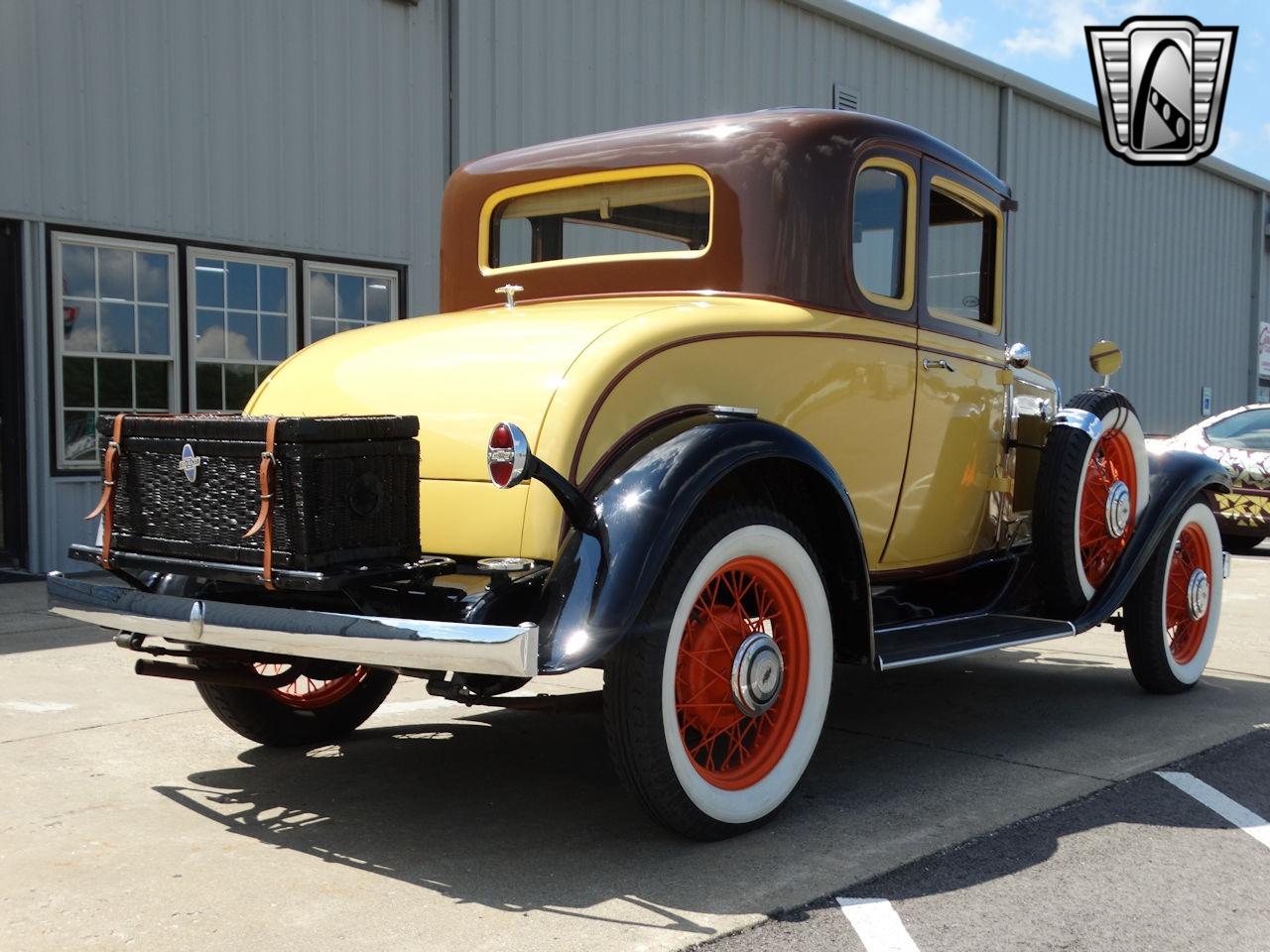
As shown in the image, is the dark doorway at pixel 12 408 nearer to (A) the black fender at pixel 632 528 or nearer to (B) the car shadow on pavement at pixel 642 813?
(B) the car shadow on pavement at pixel 642 813

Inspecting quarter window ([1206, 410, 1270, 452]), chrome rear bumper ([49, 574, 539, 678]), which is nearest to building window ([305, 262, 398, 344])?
chrome rear bumper ([49, 574, 539, 678])

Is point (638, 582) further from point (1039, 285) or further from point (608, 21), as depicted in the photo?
point (1039, 285)

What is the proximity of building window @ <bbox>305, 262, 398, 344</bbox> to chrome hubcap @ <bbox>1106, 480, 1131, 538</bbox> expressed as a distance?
6.74m

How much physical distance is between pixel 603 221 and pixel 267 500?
204cm

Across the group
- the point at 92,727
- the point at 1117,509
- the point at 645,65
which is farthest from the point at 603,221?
the point at 645,65

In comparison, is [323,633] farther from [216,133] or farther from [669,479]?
[216,133]

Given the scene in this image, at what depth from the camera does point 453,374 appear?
355 centimetres

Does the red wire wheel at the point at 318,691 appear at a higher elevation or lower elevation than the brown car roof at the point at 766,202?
lower

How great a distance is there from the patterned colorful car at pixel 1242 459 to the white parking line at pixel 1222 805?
23.9ft

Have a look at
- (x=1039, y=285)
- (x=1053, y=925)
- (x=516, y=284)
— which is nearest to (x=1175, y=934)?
(x=1053, y=925)

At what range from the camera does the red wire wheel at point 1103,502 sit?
4973mm

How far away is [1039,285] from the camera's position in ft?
59.5

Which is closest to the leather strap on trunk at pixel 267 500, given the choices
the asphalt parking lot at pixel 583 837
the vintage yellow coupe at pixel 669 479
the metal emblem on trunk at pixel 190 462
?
the vintage yellow coupe at pixel 669 479

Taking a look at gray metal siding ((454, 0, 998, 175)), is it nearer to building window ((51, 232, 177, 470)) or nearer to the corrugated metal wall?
the corrugated metal wall
